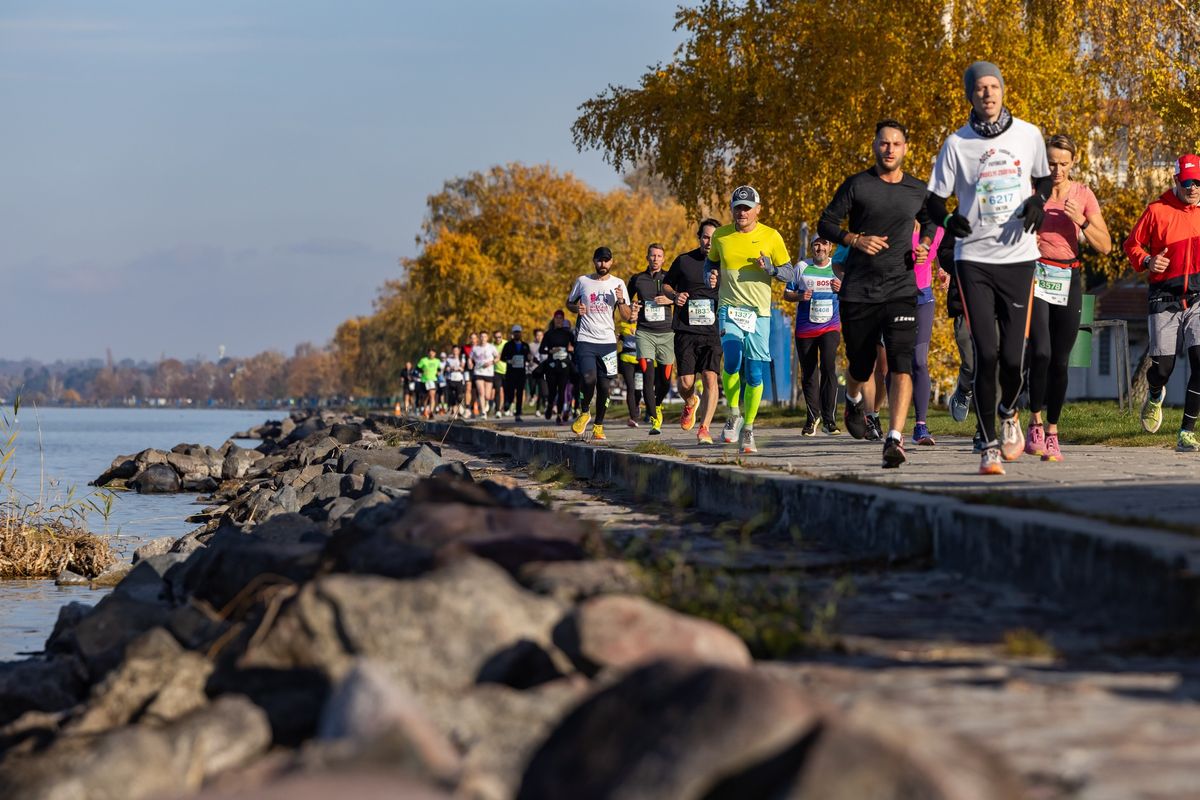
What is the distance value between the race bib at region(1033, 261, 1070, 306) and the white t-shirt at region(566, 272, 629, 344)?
23.2ft

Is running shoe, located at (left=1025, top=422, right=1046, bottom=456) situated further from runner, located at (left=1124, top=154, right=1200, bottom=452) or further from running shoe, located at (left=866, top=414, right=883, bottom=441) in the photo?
running shoe, located at (left=866, top=414, right=883, bottom=441)

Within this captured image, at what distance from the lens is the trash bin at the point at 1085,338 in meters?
14.9

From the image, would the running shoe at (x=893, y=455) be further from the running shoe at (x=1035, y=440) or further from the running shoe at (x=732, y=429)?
the running shoe at (x=732, y=429)

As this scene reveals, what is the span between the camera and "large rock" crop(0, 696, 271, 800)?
15.1ft

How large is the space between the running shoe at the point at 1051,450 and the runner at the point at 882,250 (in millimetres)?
1084

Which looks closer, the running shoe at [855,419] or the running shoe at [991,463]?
the running shoe at [991,463]

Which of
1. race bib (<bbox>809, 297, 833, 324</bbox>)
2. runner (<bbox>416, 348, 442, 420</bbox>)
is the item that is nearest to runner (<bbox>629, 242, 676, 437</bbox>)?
race bib (<bbox>809, 297, 833, 324</bbox>)

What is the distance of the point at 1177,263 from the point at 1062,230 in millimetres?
1749

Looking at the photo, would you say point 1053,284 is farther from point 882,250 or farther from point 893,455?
point 893,455

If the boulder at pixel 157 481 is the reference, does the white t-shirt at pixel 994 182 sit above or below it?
above

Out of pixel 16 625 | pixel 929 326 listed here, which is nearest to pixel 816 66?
pixel 929 326

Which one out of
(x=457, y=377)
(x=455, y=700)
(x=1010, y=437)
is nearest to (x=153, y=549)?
(x=1010, y=437)

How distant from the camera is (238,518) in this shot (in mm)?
20000

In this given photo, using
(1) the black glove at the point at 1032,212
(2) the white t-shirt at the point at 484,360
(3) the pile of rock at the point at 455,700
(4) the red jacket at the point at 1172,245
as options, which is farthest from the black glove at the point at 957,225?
(2) the white t-shirt at the point at 484,360
